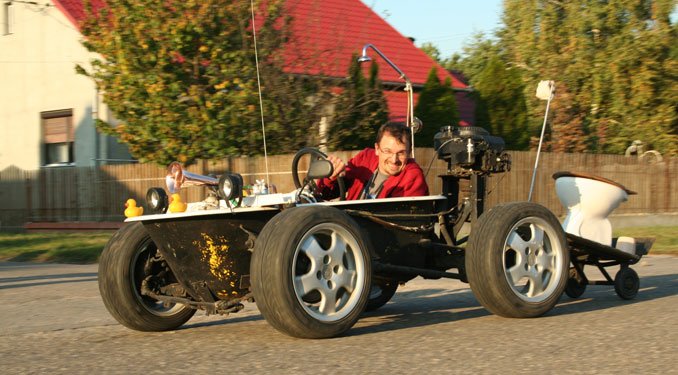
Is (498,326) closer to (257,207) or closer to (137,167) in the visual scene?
(257,207)

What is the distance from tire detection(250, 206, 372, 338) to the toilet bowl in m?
2.30

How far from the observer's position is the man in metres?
6.65

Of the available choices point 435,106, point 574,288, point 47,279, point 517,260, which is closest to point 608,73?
point 435,106

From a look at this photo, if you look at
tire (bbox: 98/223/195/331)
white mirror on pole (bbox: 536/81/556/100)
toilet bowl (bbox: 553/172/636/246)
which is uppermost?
white mirror on pole (bbox: 536/81/556/100)

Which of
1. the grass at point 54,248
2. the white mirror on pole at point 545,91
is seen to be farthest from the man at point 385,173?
the grass at point 54,248

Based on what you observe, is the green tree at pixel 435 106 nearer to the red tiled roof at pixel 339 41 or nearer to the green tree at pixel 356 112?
the red tiled roof at pixel 339 41

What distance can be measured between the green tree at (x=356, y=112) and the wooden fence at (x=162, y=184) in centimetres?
136

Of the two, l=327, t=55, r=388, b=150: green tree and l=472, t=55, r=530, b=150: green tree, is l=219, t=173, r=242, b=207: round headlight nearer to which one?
l=327, t=55, r=388, b=150: green tree

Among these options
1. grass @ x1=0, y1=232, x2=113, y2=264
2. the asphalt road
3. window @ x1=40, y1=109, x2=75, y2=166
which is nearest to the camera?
the asphalt road

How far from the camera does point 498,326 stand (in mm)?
6090

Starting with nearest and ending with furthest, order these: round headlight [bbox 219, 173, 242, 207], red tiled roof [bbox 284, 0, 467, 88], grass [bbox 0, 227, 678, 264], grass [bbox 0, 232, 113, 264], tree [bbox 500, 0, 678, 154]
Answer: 1. round headlight [bbox 219, 173, 242, 207]
2. grass [bbox 0, 227, 678, 264]
3. grass [bbox 0, 232, 113, 264]
4. red tiled roof [bbox 284, 0, 467, 88]
5. tree [bbox 500, 0, 678, 154]

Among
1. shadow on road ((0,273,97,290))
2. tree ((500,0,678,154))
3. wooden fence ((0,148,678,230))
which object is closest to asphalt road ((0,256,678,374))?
shadow on road ((0,273,97,290))

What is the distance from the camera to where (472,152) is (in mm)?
6730

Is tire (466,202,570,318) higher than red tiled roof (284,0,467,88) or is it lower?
lower
